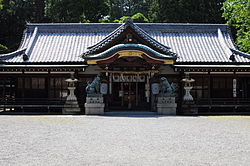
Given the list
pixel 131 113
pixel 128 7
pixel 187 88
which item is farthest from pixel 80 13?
pixel 187 88

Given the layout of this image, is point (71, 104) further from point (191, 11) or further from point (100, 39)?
point (191, 11)

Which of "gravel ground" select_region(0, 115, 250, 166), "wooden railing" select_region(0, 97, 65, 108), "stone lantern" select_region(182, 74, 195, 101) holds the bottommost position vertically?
"gravel ground" select_region(0, 115, 250, 166)

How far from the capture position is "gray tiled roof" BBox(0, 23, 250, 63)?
2095cm

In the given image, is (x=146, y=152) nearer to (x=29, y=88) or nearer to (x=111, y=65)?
(x=111, y=65)

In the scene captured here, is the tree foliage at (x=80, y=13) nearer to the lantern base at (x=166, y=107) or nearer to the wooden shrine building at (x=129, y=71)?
the wooden shrine building at (x=129, y=71)

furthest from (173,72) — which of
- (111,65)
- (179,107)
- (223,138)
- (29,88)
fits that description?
(223,138)

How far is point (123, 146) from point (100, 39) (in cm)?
1593

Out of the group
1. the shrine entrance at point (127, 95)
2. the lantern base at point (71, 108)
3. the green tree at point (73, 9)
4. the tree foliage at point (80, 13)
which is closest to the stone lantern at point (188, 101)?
the shrine entrance at point (127, 95)

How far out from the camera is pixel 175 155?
293 inches

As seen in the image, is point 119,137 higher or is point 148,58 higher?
point 148,58

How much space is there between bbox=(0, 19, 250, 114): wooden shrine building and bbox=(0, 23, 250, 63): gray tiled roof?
0.07 meters

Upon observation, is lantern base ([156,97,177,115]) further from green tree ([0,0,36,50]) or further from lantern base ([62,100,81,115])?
green tree ([0,0,36,50])

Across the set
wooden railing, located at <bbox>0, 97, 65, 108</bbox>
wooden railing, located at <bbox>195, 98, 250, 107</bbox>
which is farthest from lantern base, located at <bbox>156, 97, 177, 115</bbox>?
wooden railing, located at <bbox>0, 97, 65, 108</bbox>

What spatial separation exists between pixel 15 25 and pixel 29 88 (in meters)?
22.1
